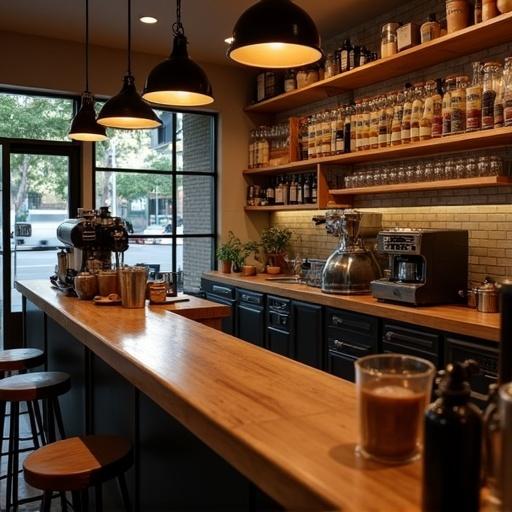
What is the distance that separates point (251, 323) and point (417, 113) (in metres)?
2.10

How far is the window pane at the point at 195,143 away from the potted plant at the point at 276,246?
0.97 meters

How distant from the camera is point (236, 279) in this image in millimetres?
5020

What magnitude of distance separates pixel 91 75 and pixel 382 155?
2.75 m

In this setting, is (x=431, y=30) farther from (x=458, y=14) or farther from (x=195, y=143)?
(x=195, y=143)

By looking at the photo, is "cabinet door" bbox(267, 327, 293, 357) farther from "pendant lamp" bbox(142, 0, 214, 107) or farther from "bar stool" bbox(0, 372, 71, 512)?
"pendant lamp" bbox(142, 0, 214, 107)

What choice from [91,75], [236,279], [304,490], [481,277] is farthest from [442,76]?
[304,490]

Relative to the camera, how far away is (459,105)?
3.55 m

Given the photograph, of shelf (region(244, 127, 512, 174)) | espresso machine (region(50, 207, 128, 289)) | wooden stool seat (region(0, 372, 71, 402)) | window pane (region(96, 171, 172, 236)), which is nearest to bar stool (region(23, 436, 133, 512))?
wooden stool seat (region(0, 372, 71, 402))

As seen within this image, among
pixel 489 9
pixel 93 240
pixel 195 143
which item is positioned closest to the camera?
pixel 489 9

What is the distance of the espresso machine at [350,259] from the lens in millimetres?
3990

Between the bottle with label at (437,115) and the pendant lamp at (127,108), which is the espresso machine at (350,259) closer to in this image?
the bottle with label at (437,115)

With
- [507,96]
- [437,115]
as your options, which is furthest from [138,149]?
[507,96]

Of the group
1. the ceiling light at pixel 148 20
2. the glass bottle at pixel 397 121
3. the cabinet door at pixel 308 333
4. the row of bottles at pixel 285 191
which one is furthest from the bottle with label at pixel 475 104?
the ceiling light at pixel 148 20

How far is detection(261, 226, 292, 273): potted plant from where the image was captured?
5.64m
